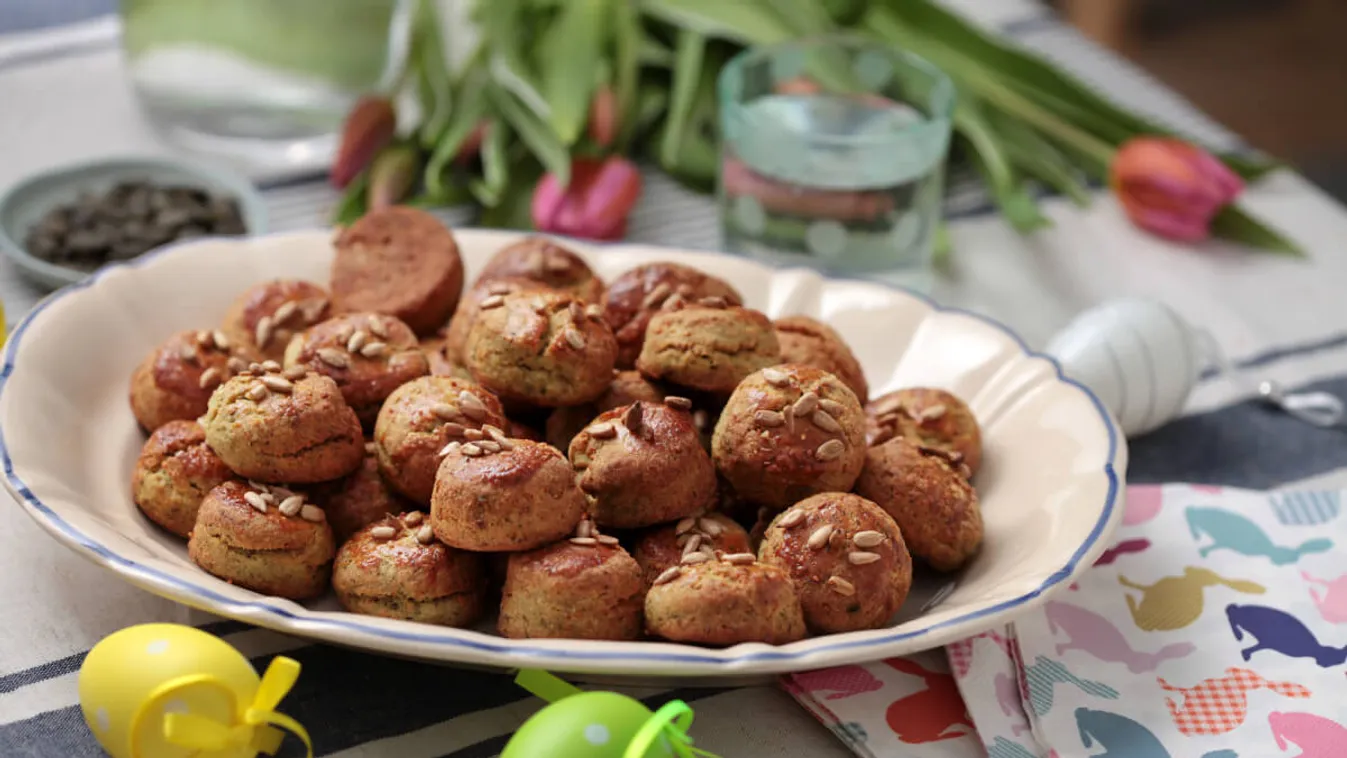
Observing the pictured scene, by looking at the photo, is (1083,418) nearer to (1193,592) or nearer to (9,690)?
(1193,592)

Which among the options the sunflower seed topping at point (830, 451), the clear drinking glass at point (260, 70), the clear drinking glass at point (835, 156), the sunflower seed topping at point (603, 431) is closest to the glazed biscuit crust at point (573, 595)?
the sunflower seed topping at point (603, 431)

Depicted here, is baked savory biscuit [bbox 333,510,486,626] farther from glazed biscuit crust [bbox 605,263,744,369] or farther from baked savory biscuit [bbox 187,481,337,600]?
glazed biscuit crust [bbox 605,263,744,369]

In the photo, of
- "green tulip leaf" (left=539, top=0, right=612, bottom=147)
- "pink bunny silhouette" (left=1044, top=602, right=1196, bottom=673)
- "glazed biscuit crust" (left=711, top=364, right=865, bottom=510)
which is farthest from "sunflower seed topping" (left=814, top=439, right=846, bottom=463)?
"green tulip leaf" (left=539, top=0, right=612, bottom=147)

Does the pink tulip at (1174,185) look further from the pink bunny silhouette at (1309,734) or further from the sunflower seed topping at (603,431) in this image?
the sunflower seed topping at (603,431)

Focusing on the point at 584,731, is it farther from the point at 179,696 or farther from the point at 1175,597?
the point at 1175,597

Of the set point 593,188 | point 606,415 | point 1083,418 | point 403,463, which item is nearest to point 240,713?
point 403,463

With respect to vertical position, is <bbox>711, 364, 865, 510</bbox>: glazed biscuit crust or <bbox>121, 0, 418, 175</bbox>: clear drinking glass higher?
<bbox>711, 364, 865, 510</bbox>: glazed biscuit crust

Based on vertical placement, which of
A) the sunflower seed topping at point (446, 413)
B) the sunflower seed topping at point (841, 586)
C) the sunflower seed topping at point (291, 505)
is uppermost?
the sunflower seed topping at point (446, 413)
